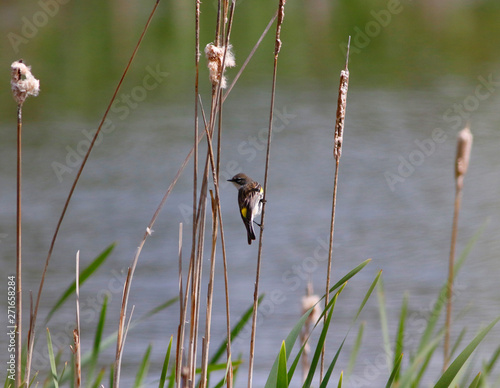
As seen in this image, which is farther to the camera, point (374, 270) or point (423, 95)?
point (423, 95)

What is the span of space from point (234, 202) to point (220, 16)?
5833 millimetres

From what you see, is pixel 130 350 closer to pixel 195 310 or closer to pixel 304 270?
pixel 304 270

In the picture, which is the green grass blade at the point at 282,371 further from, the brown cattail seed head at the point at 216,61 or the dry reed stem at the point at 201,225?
the brown cattail seed head at the point at 216,61

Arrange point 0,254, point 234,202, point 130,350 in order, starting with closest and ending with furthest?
point 130,350, point 0,254, point 234,202

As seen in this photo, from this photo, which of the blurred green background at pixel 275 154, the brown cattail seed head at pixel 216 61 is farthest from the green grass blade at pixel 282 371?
the blurred green background at pixel 275 154

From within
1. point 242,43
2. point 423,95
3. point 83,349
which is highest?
point 242,43

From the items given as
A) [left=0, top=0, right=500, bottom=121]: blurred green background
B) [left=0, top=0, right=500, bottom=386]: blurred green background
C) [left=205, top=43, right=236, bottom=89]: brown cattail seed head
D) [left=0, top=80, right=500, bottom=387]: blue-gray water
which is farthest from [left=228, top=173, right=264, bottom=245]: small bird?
[left=0, top=0, right=500, bottom=121]: blurred green background

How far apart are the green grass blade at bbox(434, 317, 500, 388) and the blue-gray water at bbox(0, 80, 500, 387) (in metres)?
2.28

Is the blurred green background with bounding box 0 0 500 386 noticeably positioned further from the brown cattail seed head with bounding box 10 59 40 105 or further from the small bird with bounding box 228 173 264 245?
the brown cattail seed head with bounding box 10 59 40 105

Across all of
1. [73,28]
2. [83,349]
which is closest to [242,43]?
[73,28]

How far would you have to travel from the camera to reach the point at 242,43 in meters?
13.7

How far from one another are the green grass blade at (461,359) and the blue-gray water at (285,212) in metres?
2.28

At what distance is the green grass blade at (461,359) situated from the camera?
1.61 m

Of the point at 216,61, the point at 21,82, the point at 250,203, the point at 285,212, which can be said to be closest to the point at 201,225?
the point at 216,61
